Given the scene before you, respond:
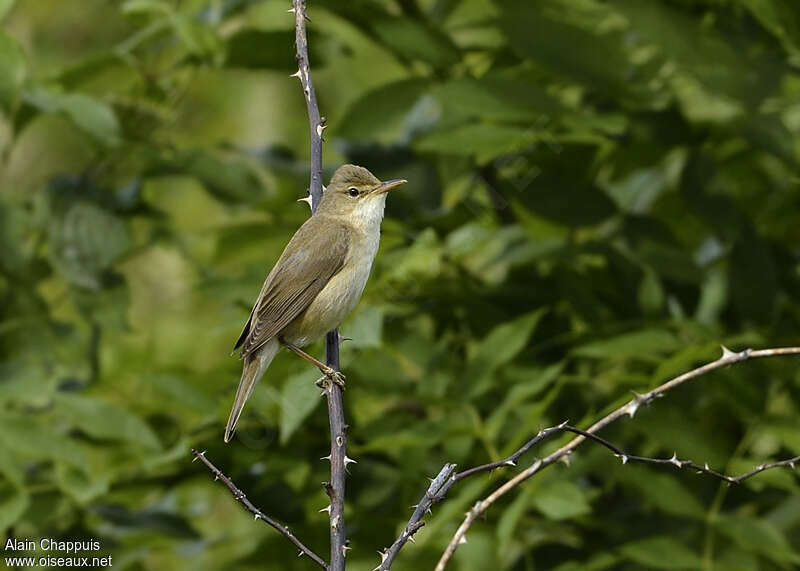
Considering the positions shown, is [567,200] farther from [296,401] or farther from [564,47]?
[296,401]

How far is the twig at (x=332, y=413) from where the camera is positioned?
2.47m

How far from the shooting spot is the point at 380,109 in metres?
4.72

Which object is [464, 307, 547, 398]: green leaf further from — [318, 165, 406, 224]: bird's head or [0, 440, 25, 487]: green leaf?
[0, 440, 25, 487]: green leaf

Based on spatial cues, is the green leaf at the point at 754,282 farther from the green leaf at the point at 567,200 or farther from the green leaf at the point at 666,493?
the green leaf at the point at 666,493

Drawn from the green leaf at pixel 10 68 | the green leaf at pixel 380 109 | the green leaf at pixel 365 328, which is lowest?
the green leaf at pixel 365 328

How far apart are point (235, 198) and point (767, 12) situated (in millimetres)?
2367

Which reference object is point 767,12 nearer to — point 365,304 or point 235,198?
point 365,304

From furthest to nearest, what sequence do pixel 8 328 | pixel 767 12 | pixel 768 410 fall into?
pixel 8 328 < pixel 768 410 < pixel 767 12

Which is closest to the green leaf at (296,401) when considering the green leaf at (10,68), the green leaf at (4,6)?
the green leaf at (10,68)

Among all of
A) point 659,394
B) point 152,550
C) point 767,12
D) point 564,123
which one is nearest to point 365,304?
point 564,123

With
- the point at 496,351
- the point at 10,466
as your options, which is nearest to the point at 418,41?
the point at 496,351

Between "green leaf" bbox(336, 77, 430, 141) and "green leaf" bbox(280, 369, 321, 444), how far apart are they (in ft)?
3.81

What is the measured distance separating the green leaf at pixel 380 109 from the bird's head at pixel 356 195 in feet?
0.62

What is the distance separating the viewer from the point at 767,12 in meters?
4.14
